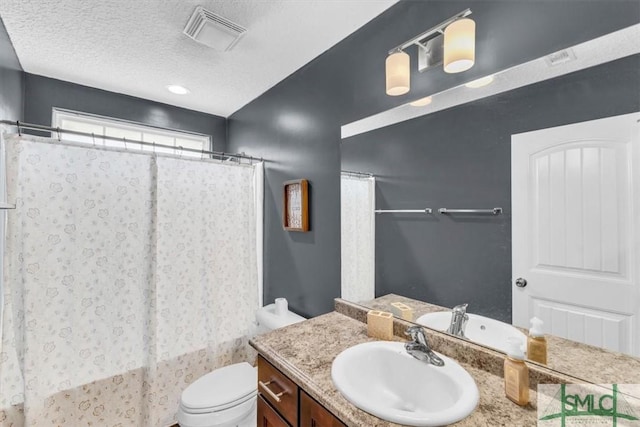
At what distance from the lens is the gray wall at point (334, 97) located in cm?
89

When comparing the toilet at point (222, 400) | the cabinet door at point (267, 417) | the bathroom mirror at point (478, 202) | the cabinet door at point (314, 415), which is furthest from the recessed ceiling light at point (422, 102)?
the toilet at point (222, 400)

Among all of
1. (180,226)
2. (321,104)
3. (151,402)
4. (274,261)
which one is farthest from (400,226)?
(151,402)

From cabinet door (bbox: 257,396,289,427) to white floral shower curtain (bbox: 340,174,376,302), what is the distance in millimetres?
631

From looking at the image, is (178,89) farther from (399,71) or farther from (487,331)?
(487,331)

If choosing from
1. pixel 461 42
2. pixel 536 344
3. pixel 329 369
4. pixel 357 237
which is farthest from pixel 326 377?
pixel 461 42

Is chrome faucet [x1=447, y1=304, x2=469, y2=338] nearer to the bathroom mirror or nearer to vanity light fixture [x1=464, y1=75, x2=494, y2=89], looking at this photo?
the bathroom mirror

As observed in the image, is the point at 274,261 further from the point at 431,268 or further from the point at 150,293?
the point at 431,268

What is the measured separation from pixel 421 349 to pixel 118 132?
2.89 metres

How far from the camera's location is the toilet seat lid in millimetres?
1506

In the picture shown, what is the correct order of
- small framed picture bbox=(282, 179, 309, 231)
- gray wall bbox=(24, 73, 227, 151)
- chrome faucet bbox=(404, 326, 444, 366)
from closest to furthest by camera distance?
1. chrome faucet bbox=(404, 326, 444, 366)
2. small framed picture bbox=(282, 179, 309, 231)
3. gray wall bbox=(24, 73, 227, 151)

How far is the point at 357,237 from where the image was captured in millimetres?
1530

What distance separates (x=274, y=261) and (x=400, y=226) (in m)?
1.33

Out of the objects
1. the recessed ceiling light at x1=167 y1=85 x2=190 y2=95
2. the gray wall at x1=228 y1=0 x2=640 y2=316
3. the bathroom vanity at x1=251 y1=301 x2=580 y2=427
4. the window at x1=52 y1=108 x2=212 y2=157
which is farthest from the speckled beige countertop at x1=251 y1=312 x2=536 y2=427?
the recessed ceiling light at x1=167 y1=85 x2=190 y2=95

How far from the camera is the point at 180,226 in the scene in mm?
1970
